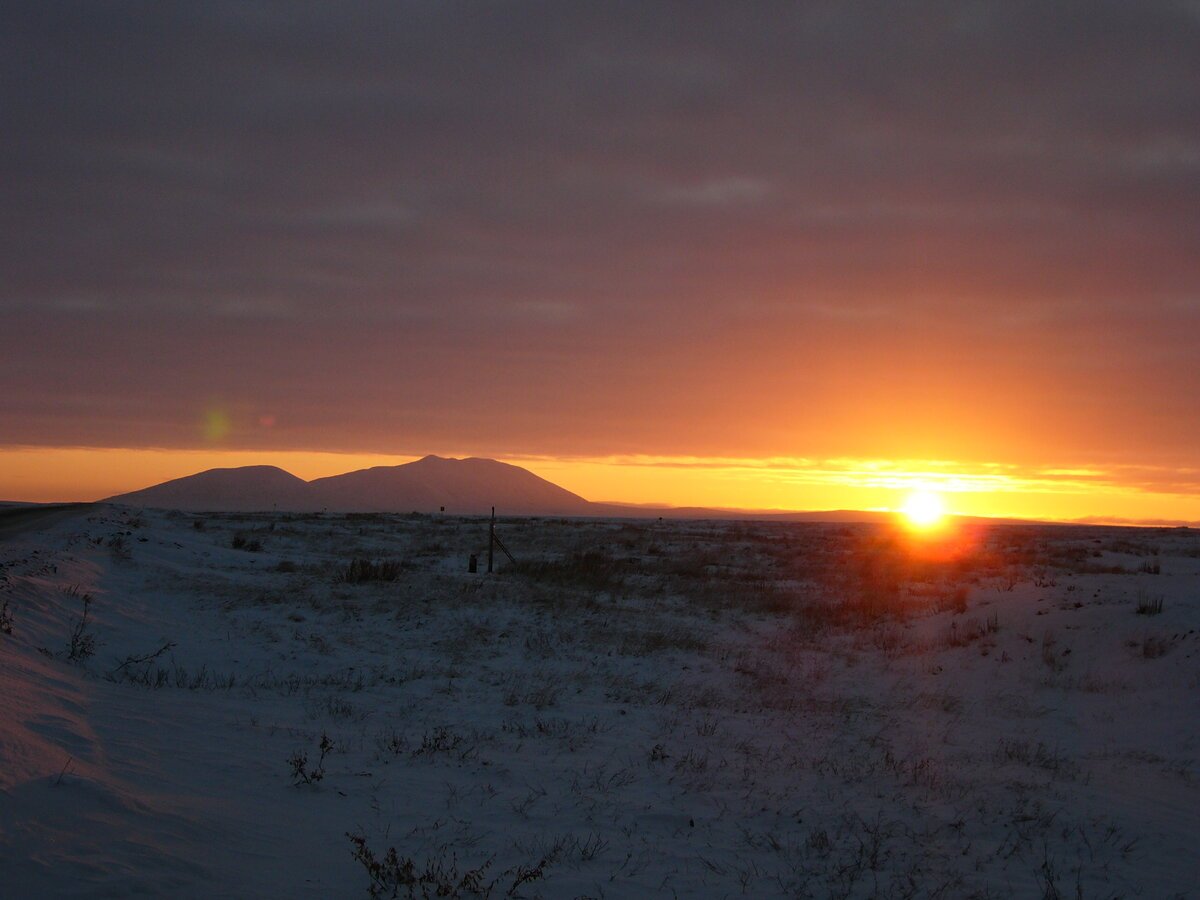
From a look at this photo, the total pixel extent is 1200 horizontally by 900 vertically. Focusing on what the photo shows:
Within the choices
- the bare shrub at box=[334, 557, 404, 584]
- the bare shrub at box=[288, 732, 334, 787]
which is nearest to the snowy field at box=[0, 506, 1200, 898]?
the bare shrub at box=[288, 732, 334, 787]

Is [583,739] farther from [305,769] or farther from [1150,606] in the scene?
[1150,606]

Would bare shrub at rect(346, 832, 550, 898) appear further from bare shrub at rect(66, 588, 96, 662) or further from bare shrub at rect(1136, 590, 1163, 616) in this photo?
bare shrub at rect(1136, 590, 1163, 616)

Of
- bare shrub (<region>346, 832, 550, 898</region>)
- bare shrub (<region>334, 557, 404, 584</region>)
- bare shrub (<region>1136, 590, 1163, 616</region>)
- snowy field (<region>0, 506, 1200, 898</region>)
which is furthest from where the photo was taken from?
bare shrub (<region>334, 557, 404, 584</region>)

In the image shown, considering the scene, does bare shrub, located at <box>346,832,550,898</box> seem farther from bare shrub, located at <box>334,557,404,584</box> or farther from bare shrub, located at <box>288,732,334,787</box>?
bare shrub, located at <box>334,557,404,584</box>

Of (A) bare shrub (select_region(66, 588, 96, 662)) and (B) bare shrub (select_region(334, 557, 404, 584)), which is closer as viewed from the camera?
(A) bare shrub (select_region(66, 588, 96, 662))

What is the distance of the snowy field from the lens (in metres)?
6.30

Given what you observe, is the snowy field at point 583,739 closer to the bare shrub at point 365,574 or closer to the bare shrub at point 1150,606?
the bare shrub at point 1150,606

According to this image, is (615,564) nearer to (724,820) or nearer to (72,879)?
(724,820)

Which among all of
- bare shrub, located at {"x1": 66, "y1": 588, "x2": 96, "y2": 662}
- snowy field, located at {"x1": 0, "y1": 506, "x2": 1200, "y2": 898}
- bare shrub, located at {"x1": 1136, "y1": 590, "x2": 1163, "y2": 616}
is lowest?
snowy field, located at {"x1": 0, "y1": 506, "x2": 1200, "y2": 898}

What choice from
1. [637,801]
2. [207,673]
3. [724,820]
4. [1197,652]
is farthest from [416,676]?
[1197,652]

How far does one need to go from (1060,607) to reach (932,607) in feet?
11.6

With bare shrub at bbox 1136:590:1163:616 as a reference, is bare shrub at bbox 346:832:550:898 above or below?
below

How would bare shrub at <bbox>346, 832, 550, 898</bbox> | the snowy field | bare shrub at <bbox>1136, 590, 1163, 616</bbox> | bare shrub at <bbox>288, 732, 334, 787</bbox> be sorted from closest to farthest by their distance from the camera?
1. bare shrub at <bbox>346, 832, 550, 898</bbox>
2. the snowy field
3. bare shrub at <bbox>288, 732, 334, 787</bbox>
4. bare shrub at <bbox>1136, 590, 1163, 616</bbox>

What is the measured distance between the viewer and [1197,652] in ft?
44.1
